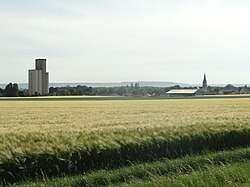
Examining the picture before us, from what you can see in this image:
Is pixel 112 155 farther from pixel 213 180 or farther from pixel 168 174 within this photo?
pixel 213 180

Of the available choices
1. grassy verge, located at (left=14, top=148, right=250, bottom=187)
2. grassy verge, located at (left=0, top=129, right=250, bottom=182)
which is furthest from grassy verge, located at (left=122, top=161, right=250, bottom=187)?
grassy verge, located at (left=0, top=129, right=250, bottom=182)

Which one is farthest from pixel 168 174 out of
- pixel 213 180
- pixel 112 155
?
pixel 112 155

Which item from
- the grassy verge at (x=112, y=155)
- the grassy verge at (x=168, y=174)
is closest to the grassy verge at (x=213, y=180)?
the grassy verge at (x=168, y=174)

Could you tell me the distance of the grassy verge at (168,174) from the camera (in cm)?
895

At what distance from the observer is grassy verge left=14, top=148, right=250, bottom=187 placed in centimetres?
895

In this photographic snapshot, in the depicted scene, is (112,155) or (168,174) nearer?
(168,174)

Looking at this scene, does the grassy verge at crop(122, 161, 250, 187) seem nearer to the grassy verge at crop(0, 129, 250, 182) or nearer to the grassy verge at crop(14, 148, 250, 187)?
the grassy verge at crop(14, 148, 250, 187)

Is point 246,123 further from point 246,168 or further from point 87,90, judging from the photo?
point 87,90

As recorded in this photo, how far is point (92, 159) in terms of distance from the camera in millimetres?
12820

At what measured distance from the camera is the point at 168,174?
1103 centimetres

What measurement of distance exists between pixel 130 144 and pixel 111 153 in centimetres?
93

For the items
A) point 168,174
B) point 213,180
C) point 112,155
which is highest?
point 213,180

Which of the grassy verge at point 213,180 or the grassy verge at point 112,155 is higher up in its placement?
the grassy verge at point 213,180

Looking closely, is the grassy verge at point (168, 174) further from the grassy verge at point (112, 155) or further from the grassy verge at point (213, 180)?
the grassy verge at point (112, 155)
